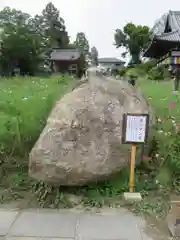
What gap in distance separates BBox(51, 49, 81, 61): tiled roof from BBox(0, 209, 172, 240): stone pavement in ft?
145

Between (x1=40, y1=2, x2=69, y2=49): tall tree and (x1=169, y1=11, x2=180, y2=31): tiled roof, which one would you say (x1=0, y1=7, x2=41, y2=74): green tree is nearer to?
(x1=40, y1=2, x2=69, y2=49): tall tree

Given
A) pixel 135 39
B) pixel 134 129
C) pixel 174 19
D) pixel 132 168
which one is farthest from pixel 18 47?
pixel 132 168

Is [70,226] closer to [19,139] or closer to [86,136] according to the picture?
[86,136]

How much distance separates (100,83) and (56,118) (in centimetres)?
93

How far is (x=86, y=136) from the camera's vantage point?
13.8 ft

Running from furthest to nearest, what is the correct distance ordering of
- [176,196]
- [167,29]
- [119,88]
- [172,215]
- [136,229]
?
1. [167,29]
2. [119,88]
3. [176,196]
4. [172,215]
5. [136,229]

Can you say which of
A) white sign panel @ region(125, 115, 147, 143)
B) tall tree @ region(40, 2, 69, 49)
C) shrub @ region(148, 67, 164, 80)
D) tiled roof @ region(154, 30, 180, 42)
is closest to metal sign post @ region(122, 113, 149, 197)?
white sign panel @ region(125, 115, 147, 143)

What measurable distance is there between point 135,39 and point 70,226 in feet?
133

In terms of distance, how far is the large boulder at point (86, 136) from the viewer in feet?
12.9

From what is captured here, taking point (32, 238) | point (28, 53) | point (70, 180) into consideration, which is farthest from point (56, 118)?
point (28, 53)

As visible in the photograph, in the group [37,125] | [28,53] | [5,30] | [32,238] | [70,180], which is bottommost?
[32,238]

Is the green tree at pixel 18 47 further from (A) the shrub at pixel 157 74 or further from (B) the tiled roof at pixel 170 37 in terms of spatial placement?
(B) the tiled roof at pixel 170 37

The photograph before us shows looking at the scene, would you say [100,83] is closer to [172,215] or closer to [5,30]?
[172,215]

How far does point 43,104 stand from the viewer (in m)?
5.69
